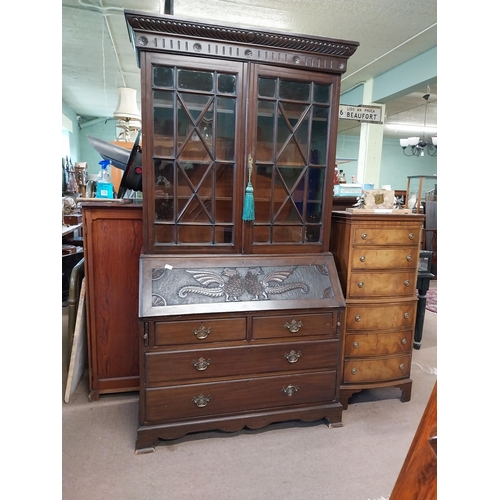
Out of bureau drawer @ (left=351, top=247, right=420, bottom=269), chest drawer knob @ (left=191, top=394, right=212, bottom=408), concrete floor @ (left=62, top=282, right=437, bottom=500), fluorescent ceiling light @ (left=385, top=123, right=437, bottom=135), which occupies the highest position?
fluorescent ceiling light @ (left=385, top=123, right=437, bottom=135)

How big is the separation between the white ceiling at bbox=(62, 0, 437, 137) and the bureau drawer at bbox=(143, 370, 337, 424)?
2.06 metres

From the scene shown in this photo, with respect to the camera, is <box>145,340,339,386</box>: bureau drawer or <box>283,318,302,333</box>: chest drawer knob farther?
<box>283,318,302,333</box>: chest drawer knob

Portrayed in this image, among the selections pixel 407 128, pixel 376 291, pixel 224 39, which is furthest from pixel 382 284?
pixel 407 128

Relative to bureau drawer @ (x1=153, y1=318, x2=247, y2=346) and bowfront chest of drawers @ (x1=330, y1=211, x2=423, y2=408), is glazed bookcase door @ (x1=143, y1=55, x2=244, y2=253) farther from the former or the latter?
bowfront chest of drawers @ (x1=330, y1=211, x2=423, y2=408)

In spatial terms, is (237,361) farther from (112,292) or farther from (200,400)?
(112,292)

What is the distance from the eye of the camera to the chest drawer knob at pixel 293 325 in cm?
177

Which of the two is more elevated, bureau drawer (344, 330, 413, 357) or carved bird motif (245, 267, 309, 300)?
carved bird motif (245, 267, 309, 300)

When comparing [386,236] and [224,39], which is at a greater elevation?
[224,39]

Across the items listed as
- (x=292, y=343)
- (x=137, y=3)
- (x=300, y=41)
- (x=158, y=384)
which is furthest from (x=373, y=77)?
(x=158, y=384)

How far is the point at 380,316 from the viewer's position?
2.03 metres

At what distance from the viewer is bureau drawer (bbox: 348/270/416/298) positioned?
196cm

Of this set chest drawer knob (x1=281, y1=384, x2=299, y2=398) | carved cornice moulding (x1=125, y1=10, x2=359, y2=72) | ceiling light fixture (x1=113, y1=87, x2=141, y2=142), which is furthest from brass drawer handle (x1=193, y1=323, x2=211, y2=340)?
ceiling light fixture (x1=113, y1=87, x2=141, y2=142)

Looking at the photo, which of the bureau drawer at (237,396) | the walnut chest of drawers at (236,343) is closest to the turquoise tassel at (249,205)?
the walnut chest of drawers at (236,343)

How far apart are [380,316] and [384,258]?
36 centimetres
